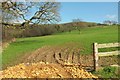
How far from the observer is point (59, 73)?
1106 cm

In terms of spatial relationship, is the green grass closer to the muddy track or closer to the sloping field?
the muddy track

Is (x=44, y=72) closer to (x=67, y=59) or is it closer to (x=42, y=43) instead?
(x=67, y=59)

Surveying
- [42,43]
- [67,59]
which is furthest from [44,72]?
[42,43]

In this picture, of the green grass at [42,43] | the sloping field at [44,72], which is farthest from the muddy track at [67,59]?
the sloping field at [44,72]

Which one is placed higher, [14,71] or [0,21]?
[0,21]

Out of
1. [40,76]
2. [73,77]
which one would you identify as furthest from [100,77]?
[40,76]

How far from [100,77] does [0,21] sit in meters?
30.2

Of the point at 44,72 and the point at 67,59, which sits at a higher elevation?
the point at 44,72

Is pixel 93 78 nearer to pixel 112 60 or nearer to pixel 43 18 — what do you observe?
pixel 112 60

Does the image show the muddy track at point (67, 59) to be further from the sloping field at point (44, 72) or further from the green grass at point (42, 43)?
the sloping field at point (44, 72)

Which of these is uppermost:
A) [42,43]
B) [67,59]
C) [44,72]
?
[42,43]

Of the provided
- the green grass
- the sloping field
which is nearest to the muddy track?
the green grass

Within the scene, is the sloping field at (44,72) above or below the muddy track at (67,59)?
above

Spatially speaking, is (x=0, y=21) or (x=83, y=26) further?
(x=83, y=26)
